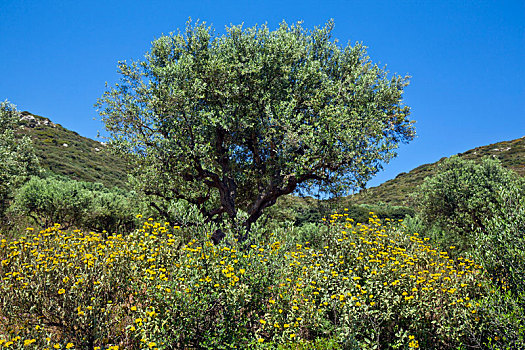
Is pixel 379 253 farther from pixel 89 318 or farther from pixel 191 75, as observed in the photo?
pixel 191 75

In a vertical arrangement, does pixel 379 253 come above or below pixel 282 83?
below

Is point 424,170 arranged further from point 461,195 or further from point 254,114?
point 254,114

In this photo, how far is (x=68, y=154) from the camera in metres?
87.6

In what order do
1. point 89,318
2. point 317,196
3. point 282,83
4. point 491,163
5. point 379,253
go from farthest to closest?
point 491,163 < point 317,196 < point 282,83 < point 379,253 < point 89,318

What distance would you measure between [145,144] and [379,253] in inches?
377

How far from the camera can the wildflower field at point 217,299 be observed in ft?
17.3

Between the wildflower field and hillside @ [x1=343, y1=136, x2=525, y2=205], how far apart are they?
69.0 metres

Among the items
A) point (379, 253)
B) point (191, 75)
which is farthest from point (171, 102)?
point (379, 253)

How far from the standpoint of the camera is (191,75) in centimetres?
1127

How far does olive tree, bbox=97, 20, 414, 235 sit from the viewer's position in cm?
1081

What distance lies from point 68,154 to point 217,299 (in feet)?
330

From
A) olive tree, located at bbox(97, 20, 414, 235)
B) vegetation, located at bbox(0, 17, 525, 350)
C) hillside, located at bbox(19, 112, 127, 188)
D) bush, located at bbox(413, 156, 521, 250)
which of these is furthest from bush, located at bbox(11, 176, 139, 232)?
hillside, located at bbox(19, 112, 127, 188)

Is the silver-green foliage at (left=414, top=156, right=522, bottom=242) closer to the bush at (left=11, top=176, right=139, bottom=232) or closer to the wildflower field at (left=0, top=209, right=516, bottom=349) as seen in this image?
the wildflower field at (left=0, top=209, right=516, bottom=349)

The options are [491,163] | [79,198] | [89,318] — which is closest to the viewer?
[89,318]
